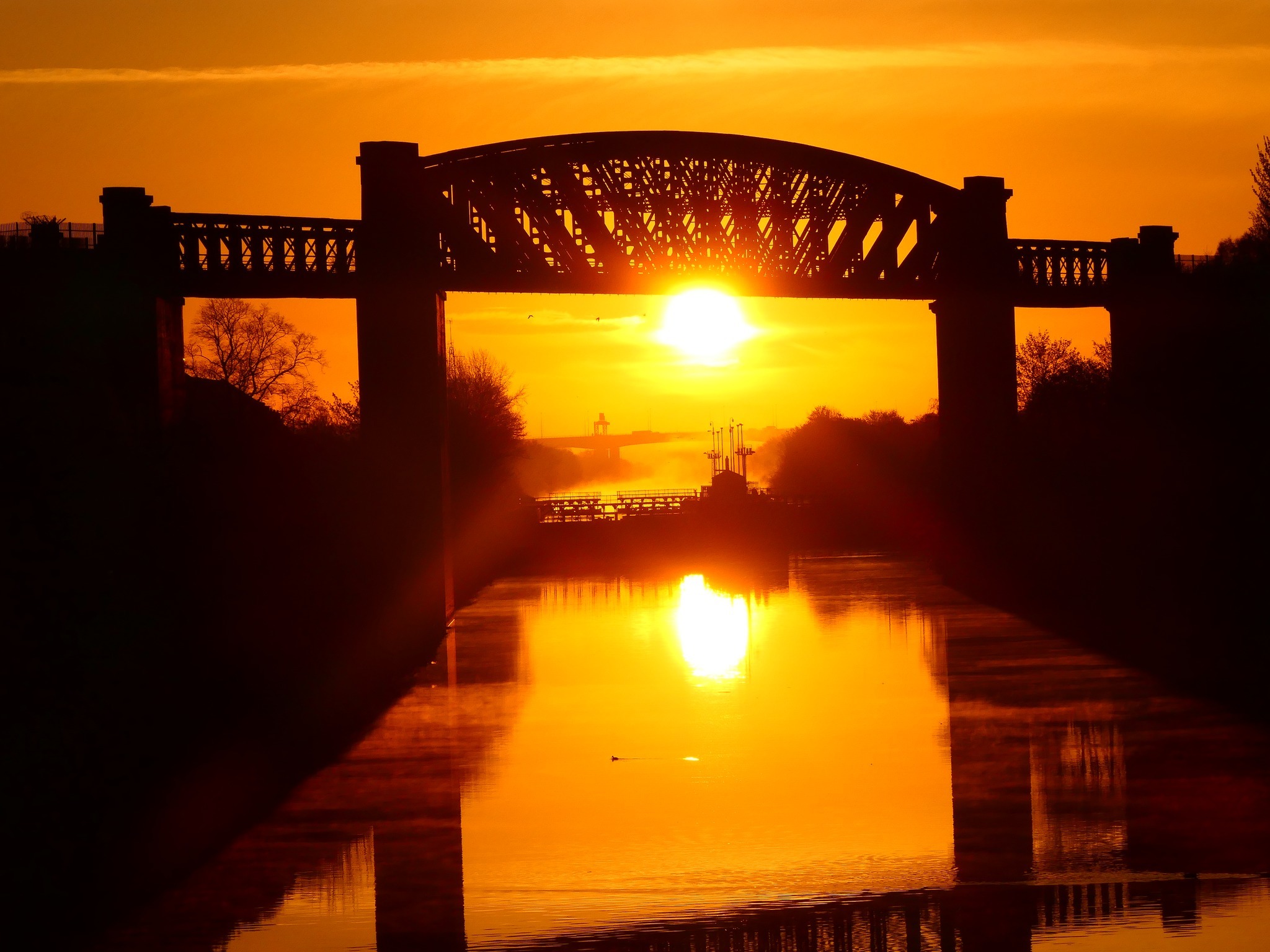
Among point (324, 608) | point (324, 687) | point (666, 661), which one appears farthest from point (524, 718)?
point (324, 608)

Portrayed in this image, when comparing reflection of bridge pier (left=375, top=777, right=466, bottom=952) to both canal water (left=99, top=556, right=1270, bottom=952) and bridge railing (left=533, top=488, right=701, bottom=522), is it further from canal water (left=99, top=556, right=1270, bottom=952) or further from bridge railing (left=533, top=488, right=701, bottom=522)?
bridge railing (left=533, top=488, right=701, bottom=522)

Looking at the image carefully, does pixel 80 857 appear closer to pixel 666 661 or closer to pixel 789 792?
pixel 789 792

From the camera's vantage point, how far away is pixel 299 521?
4156cm

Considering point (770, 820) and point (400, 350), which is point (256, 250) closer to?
point (400, 350)

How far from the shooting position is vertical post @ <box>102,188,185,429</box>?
4478 centimetres

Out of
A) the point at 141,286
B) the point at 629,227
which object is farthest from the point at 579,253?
the point at 141,286

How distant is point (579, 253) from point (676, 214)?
321cm

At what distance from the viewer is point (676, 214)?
47.7 m

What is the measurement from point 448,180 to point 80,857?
3030 cm

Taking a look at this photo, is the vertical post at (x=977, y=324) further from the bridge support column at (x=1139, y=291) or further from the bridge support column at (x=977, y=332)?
the bridge support column at (x=1139, y=291)

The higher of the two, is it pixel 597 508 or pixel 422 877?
pixel 597 508

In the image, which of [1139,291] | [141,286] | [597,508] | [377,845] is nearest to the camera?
[377,845]

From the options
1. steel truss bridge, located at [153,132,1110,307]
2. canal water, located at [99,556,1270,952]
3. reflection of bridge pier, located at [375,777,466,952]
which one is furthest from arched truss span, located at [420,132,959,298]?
reflection of bridge pier, located at [375,777,466,952]

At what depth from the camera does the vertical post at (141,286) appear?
44781mm
